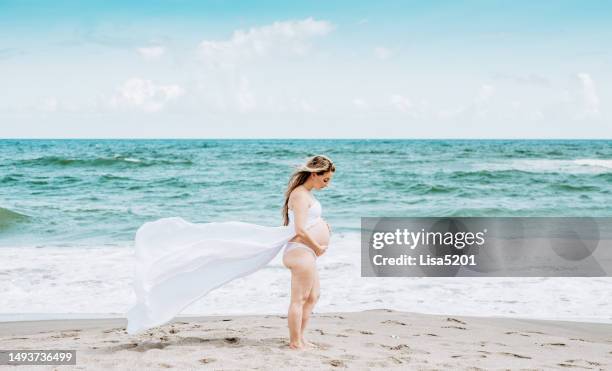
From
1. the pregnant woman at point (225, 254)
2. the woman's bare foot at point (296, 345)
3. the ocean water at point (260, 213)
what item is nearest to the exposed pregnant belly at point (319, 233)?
the pregnant woman at point (225, 254)

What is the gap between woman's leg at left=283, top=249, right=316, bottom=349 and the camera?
549cm

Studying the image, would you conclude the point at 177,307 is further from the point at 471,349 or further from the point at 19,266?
the point at 19,266

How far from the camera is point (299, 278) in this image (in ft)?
18.0

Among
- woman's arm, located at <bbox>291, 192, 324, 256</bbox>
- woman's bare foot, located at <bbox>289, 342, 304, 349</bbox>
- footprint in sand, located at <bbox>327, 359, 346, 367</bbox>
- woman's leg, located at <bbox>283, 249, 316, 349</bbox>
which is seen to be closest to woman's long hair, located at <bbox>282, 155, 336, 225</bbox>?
woman's arm, located at <bbox>291, 192, 324, 256</bbox>

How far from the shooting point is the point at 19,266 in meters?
11.2

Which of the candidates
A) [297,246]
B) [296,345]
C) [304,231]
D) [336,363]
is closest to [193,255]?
[297,246]

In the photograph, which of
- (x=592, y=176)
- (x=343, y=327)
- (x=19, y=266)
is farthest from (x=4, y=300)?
(x=592, y=176)

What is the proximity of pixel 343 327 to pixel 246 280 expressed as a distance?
11.4ft

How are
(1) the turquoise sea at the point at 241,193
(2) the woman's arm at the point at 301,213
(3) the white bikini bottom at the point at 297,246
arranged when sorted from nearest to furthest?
(2) the woman's arm at the point at 301,213
(3) the white bikini bottom at the point at 297,246
(1) the turquoise sea at the point at 241,193

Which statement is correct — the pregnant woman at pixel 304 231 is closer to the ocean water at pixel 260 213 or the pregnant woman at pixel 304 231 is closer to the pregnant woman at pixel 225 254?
the pregnant woman at pixel 225 254

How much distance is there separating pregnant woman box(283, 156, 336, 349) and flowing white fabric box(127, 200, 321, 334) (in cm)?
8

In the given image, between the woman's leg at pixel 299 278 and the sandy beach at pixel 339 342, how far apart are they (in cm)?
31

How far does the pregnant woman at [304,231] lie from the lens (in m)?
5.42

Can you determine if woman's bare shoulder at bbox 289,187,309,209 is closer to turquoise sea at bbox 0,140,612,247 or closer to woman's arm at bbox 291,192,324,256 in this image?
woman's arm at bbox 291,192,324,256
